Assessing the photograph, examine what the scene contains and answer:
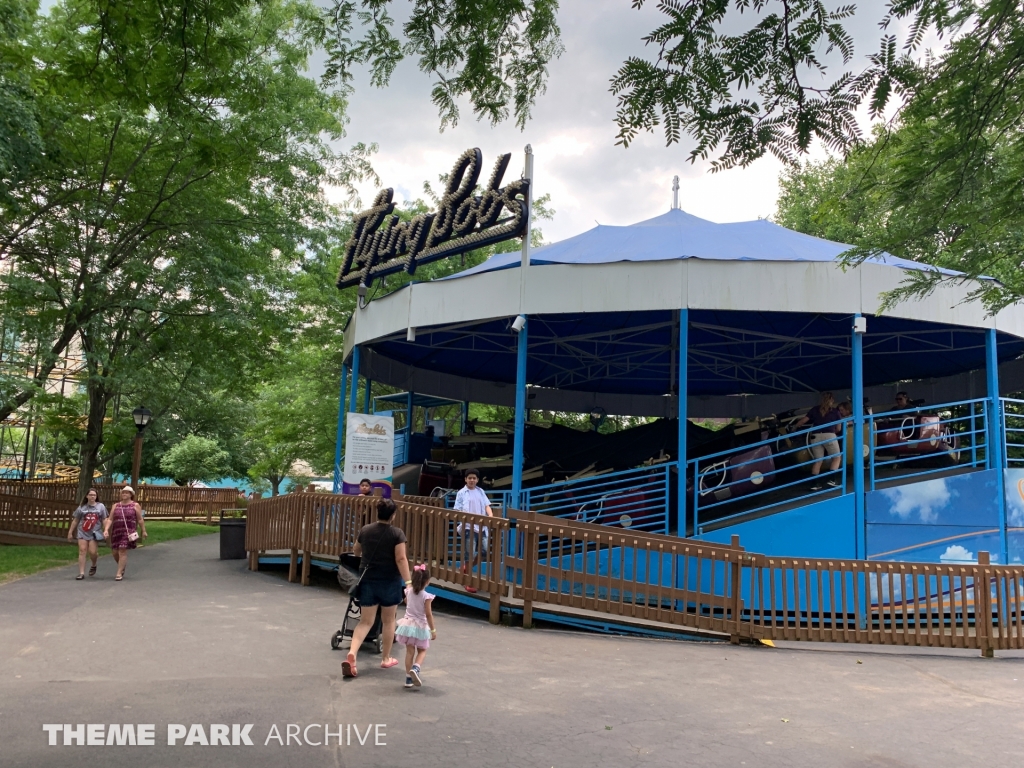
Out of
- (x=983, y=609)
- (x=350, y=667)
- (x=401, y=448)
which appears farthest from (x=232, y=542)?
(x=983, y=609)

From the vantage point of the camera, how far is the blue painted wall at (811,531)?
432 inches

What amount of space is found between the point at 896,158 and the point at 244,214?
18.1m

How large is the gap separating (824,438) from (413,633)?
25.5 ft

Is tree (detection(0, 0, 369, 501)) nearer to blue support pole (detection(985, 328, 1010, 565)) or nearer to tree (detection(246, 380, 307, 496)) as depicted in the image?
tree (detection(246, 380, 307, 496))

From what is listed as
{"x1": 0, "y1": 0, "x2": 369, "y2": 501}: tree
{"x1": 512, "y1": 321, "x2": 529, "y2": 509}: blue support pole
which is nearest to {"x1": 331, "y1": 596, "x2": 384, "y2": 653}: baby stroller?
{"x1": 512, "y1": 321, "x2": 529, "y2": 509}: blue support pole

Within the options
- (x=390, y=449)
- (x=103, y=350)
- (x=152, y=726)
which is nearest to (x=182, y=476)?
(x=103, y=350)

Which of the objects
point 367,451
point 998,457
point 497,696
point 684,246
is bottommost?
point 497,696

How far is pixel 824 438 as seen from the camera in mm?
12023

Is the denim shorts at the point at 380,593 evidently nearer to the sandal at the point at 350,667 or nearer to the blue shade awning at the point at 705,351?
the sandal at the point at 350,667

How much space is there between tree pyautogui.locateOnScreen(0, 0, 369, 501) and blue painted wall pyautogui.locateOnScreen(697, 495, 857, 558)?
401 inches

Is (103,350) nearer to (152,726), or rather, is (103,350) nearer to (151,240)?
(151,240)

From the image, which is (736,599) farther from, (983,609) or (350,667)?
(350,667)

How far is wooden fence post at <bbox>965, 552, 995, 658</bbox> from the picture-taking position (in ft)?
29.9

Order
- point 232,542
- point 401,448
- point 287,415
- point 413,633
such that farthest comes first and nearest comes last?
point 287,415 < point 401,448 < point 232,542 < point 413,633
